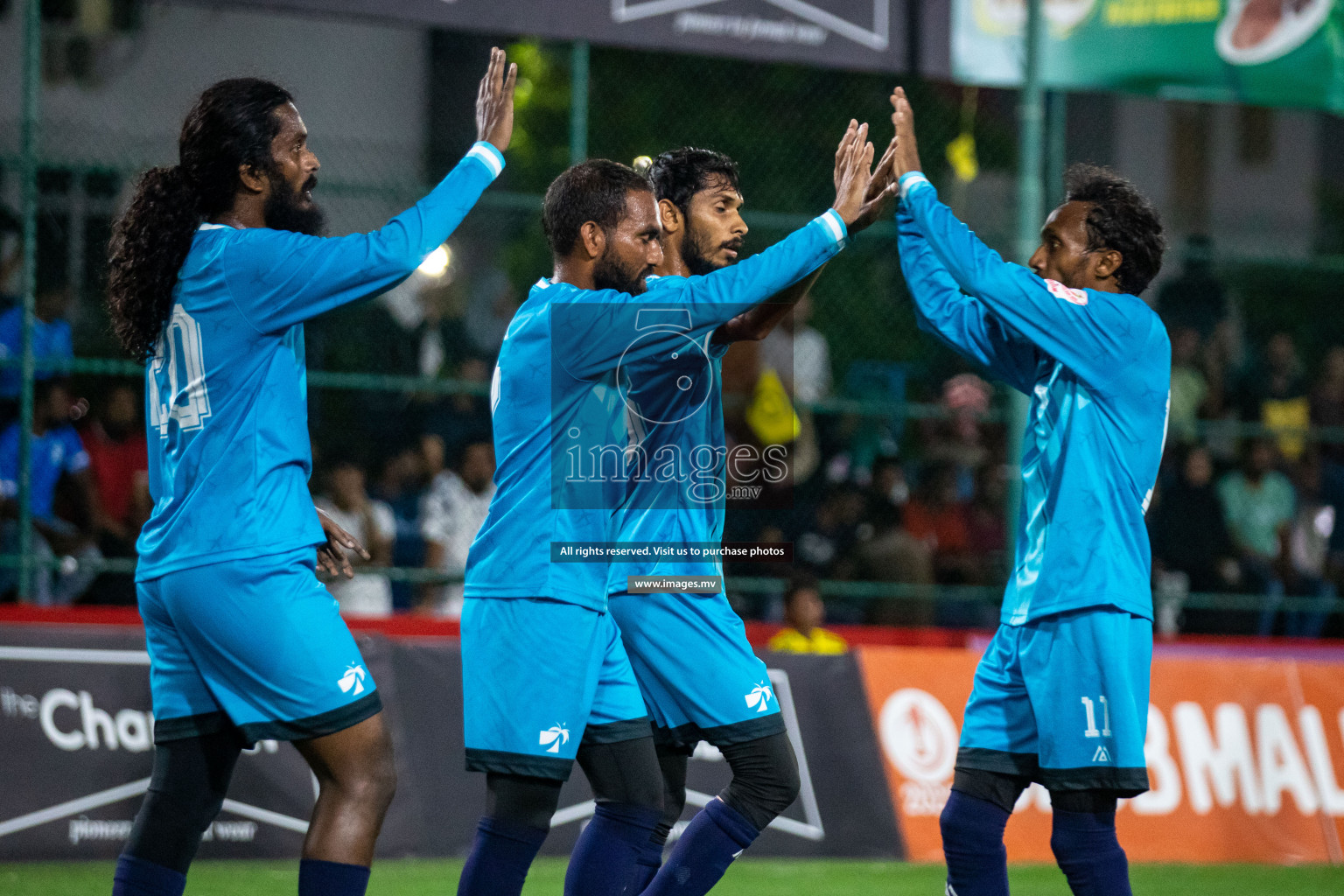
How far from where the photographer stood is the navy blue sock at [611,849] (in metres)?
4.34

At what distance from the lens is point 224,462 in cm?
389

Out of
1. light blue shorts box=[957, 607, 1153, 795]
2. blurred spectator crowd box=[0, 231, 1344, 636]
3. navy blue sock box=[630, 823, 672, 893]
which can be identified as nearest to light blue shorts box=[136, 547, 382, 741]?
navy blue sock box=[630, 823, 672, 893]

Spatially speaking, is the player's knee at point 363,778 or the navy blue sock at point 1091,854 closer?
the player's knee at point 363,778

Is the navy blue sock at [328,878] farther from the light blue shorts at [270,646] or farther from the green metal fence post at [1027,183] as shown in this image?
the green metal fence post at [1027,183]

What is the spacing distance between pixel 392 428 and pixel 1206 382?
6224 millimetres

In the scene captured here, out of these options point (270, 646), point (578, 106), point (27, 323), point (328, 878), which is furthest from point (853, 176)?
point (27, 323)

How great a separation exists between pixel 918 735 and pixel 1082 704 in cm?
421

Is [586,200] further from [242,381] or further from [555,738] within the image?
[555,738]

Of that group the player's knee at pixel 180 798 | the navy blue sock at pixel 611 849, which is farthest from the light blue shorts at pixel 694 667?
the player's knee at pixel 180 798

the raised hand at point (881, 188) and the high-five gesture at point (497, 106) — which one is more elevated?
the high-five gesture at point (497, 106)

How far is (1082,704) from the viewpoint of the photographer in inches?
173

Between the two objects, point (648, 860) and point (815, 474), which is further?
point (815, 474)

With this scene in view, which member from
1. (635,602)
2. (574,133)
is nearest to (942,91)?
(574,133)

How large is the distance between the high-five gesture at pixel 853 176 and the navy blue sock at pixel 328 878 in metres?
2.16
